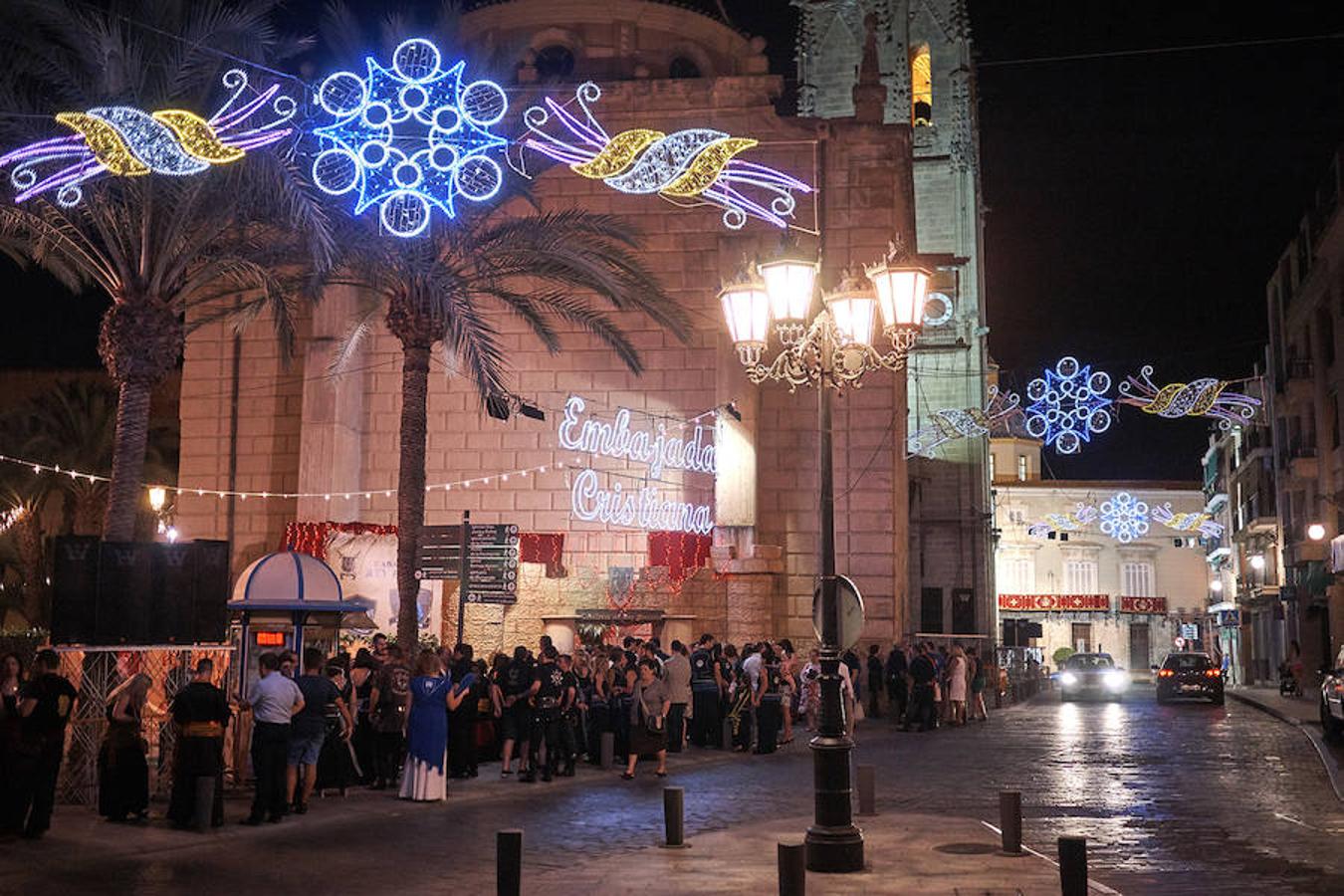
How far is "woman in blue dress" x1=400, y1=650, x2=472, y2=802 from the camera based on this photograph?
47.0 feet

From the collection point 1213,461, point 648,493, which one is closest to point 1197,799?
point 648,493

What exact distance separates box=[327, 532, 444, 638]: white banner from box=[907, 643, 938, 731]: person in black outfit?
9856 millimetres

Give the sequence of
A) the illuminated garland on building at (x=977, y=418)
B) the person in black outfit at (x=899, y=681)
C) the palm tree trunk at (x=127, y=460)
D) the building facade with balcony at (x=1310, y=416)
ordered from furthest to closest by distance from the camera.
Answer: the building facade with balcony at (x=1310, y=416) < the illuminated garland on building at (x=977, y=418) < the person in black outfit at (x=899, y=681) < the palm tree trunk at (x=127, y=460)

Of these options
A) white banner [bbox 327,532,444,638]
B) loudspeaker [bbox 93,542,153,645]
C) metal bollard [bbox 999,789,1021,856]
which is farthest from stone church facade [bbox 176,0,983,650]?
metal bollard [bbox 999,789,1021,856]

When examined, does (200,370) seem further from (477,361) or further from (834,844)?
(834,844)

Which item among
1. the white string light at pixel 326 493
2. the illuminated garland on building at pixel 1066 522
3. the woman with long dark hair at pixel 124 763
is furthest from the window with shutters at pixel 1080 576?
the woman with long dark hair at pixel 124 763

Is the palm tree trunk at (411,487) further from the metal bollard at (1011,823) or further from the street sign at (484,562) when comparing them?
the metal bollard at (1011,823)

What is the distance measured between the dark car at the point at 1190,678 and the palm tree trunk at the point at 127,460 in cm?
2755

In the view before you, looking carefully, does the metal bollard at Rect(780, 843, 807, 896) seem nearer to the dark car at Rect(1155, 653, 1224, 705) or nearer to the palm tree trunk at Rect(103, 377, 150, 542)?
the palm tree trunk at Rect(103, 377, 150, 542)

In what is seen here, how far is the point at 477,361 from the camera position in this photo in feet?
62.5

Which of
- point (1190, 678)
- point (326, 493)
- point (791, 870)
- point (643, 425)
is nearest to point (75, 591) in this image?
point (791, 870)

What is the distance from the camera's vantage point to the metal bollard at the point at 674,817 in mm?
11203

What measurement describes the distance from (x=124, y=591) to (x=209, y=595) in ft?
2.91

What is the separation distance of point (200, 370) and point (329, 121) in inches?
664
